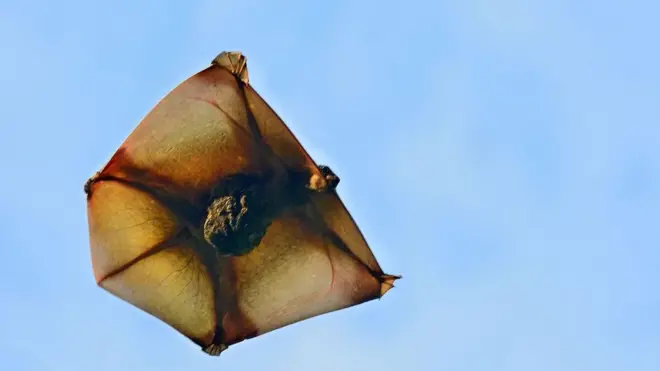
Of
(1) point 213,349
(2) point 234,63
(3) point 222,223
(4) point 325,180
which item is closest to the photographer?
(2) point 234,63

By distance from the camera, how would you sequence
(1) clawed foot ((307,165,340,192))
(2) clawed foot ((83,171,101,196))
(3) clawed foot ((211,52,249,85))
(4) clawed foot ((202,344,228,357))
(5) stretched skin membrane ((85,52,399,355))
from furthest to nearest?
(4) clawed foot ((202,344,228,357)) → (2) clawed foot ((83,171,101,196)) → (5) stretched skin membrane ((85,52,399,355)) → (1) clawed foot ((307,165,340,192)) → (3) clawed foot ((211,52,249,85))

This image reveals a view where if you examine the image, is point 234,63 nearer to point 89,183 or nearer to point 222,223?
point 222,223

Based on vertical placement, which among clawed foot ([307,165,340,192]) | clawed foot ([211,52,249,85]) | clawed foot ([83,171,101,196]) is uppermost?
clawed foot ([211,52,249,85])

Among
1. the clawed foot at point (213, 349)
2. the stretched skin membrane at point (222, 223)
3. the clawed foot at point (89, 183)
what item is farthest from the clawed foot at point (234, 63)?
the clawed foot at point (213, 349)

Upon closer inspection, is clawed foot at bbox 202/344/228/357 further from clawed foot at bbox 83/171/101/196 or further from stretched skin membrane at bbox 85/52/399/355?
clawed foot at bbox 83/171/101/196

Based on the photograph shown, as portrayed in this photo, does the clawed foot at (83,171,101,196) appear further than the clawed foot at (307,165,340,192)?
Yes

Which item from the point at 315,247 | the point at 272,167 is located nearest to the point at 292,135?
the point at 272,167

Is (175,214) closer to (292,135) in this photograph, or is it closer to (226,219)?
(226,219)

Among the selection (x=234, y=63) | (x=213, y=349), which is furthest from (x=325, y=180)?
(x=213, y=349)

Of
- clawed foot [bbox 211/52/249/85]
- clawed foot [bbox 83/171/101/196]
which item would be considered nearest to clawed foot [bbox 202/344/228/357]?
clawed foot [bbox 83/171/101/196]

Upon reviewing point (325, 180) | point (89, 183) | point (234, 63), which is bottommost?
point (89, 183)
